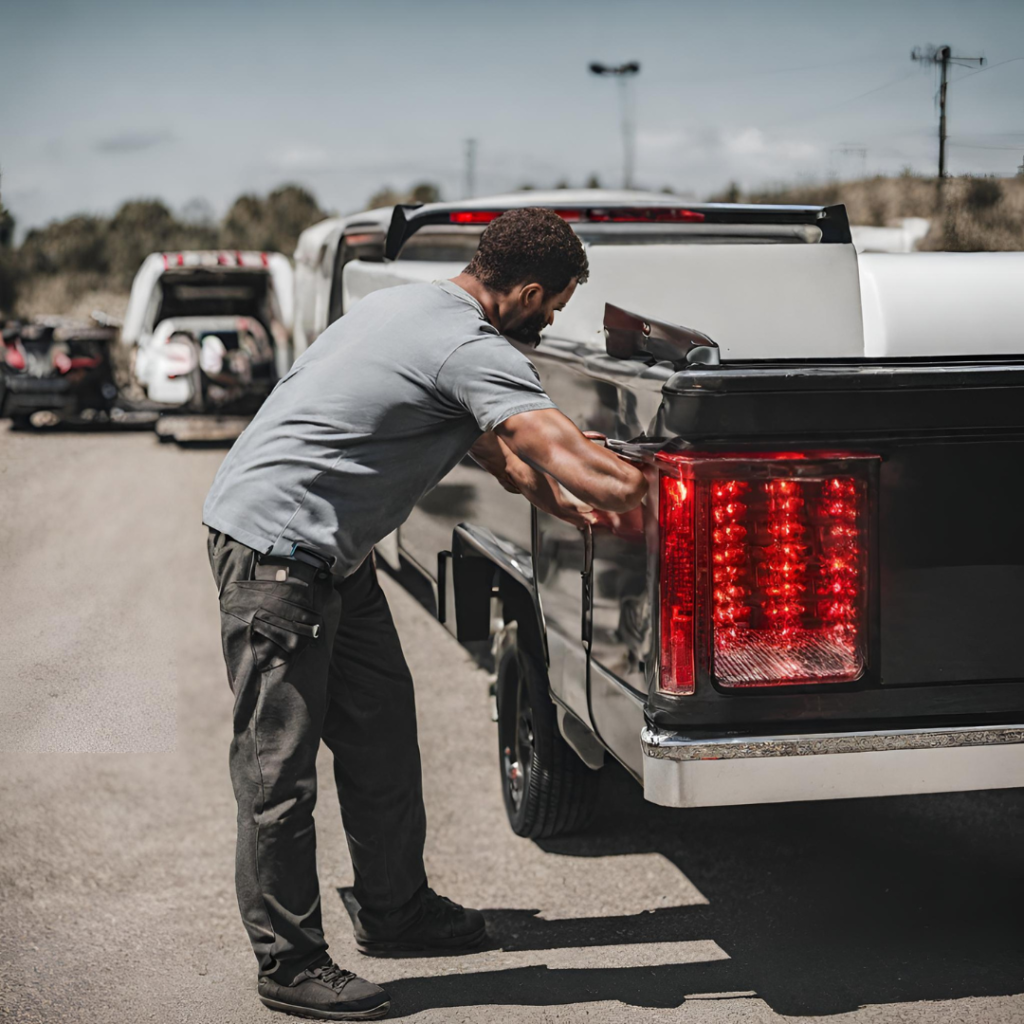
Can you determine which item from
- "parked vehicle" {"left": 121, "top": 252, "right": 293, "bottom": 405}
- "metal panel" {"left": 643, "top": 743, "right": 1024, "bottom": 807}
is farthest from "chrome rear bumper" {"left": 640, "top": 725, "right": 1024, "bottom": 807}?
"parked vehicle" {"left": 121, "top": 252, "right": 293, "bottom": 405}

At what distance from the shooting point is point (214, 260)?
17.4 meters

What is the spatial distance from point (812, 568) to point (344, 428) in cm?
117

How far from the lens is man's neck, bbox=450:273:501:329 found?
3508 mm

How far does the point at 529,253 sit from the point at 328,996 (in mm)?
1935

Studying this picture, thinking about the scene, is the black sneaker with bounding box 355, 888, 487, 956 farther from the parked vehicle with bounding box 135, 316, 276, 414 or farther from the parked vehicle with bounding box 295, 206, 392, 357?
the parked vehicle with bounding box 135, 316, 276, 414


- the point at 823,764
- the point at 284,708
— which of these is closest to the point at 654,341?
Result: the point at 823,764

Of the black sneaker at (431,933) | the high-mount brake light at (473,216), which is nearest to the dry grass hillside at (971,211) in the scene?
the high-mount brake light at (473,216)

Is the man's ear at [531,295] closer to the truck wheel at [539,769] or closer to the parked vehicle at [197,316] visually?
the truck wheel at [539,769]

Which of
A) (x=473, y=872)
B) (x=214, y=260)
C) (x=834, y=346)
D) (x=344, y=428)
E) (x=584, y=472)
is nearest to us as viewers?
(x=584, y=472)

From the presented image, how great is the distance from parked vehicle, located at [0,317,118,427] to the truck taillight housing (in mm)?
7406

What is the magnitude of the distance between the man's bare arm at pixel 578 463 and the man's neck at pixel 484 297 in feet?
1.50

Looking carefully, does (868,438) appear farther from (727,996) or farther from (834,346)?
(834,346)

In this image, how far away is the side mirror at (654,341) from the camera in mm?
3203

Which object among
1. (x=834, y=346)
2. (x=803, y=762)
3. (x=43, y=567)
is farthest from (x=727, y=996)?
(x=43, y=567)
